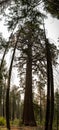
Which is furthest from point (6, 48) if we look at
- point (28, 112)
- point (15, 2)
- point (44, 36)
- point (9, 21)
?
point (28, 112)

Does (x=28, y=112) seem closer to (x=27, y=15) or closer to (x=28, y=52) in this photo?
(x=28, y=52)

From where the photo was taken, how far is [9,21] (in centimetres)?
1160

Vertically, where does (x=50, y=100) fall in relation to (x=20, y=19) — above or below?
below

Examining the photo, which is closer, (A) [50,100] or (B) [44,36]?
(A) [50,100]

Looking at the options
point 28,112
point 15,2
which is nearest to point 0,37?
point 15,2

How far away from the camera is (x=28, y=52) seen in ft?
66.7

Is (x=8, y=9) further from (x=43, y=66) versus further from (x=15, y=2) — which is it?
(x=43, y=66)

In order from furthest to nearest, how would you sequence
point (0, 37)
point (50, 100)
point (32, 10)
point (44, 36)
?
point (0, 37) → point (44, 36) → point (50, 100) → point (32, 10)

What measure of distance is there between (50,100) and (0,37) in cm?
583

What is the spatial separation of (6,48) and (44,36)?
346 cm

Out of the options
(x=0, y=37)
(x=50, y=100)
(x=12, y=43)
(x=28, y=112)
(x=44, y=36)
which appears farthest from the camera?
(x=28, y=112)

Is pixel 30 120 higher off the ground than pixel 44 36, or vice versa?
pixel 44 36

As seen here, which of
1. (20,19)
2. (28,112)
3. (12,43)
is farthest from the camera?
(28,112)

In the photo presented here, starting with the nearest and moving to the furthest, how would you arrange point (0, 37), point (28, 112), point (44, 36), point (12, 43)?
point (44, 36) < point (0, 37) < point (12, 43) < point (28, 112)
